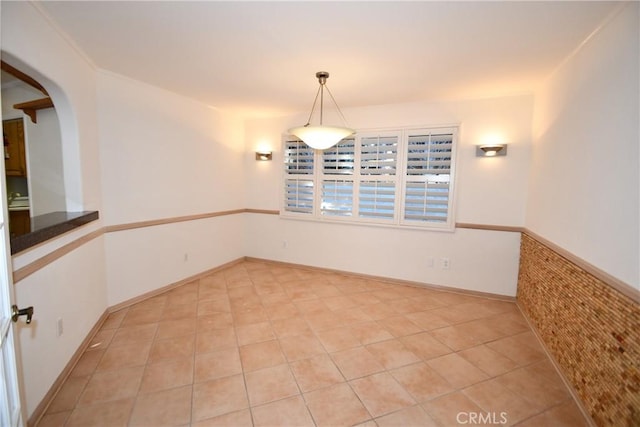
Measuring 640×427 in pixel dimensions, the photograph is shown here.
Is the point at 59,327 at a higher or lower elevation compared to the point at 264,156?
lower

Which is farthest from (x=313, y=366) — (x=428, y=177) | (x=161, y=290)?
(x=428, y=177)

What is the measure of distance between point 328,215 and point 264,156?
1.43 metres

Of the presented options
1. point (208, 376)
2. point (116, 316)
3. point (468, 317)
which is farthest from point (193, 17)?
point (468, 317)

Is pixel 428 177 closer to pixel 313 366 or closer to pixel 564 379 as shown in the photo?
pixel 564 379

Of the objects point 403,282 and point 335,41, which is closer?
point 335,41

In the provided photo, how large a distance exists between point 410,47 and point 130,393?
321 centimetres

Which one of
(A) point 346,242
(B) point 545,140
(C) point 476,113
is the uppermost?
(C) point 476,113

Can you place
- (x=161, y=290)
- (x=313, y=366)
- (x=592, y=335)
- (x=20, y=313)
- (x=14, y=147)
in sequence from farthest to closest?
1. (x=14, y=147)
2. (x=161, y=290)
3. (x=313, y=366)
4. (x=592, y=335)
5. (x=20, y=313)

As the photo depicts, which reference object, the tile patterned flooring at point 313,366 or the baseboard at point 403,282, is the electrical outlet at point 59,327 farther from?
the baseboard at point 403,282

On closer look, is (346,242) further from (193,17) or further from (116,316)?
(193,17)

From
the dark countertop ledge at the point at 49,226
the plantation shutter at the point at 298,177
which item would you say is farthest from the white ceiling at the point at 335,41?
the dark countertop ledge at the point at 49,226

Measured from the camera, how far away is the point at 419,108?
12.3 ft

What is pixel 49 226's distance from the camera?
1876mm

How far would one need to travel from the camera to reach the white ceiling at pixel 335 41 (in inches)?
71.1
